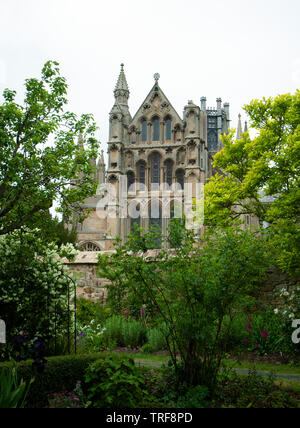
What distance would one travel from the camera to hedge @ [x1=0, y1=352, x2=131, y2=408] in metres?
5.70

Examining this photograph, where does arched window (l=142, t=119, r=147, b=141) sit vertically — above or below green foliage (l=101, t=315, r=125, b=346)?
above

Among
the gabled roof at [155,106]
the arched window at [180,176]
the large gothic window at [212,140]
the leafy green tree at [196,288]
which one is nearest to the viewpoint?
the leafy green tree at [196,288]

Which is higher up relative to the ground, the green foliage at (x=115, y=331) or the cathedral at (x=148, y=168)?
the cathedral at (x=148, y=168)

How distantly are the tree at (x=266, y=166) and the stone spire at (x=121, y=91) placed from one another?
93.3 ft

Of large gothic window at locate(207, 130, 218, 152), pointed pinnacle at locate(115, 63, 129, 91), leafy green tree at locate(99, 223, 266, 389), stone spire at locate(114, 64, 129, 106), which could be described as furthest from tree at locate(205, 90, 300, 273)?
large gothic window at locate(207, 130, 218, 152)

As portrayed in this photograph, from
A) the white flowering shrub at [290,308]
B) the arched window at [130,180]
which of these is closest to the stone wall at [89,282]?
the white flowering shrub at [290,308]

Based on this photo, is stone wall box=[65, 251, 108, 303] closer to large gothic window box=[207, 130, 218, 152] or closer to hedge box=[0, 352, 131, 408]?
hedge box=[0, 352, 131, 408]

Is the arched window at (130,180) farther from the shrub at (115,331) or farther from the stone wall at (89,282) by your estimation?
the shrub at (115,331)

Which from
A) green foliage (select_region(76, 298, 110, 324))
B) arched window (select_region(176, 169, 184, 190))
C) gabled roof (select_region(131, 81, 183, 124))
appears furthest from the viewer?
gabled roof (select_region(131, 81, 183, 124))

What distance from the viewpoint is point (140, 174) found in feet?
142

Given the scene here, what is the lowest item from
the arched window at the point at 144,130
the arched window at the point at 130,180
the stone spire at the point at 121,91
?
the arched window at the point at 130,180

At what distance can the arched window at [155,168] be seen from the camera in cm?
4278
